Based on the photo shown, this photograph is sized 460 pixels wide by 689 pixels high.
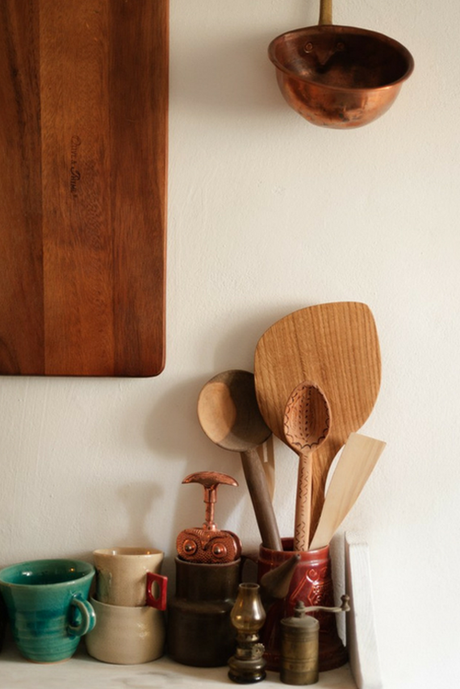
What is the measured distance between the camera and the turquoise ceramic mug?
1025mm

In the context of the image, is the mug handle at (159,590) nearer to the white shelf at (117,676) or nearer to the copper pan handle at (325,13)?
the white shelf at (117,676)

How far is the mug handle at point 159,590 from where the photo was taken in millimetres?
1057

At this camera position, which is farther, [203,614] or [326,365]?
[326,365]

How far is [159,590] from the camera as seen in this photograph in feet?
3.50

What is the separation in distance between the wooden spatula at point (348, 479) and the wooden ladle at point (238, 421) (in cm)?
8

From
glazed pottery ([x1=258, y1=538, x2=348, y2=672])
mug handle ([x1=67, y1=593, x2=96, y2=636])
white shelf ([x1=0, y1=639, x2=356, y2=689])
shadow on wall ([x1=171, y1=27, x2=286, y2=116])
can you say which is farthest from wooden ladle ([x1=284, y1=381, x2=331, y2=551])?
shadow on wall ([x1=171, y1=27, x2=286, y2=116])

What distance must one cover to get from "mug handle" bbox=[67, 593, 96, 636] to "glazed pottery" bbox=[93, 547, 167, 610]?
0.04m

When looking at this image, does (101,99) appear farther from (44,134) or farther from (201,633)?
(201,633)

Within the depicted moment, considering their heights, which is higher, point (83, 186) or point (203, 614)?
point (83, 186)

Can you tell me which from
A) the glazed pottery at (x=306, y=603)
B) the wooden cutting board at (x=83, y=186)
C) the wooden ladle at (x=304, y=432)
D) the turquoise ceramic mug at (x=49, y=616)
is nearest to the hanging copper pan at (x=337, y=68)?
A: the wooden cutting board at (x=83, y=186)

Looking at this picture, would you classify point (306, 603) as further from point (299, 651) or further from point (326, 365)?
point (326, 365)

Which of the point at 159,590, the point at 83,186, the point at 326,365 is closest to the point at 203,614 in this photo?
the point at 159,590

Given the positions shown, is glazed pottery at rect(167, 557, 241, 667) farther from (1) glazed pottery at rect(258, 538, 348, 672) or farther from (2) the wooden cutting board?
(2) the wooden cutting board

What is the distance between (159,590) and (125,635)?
7cm
